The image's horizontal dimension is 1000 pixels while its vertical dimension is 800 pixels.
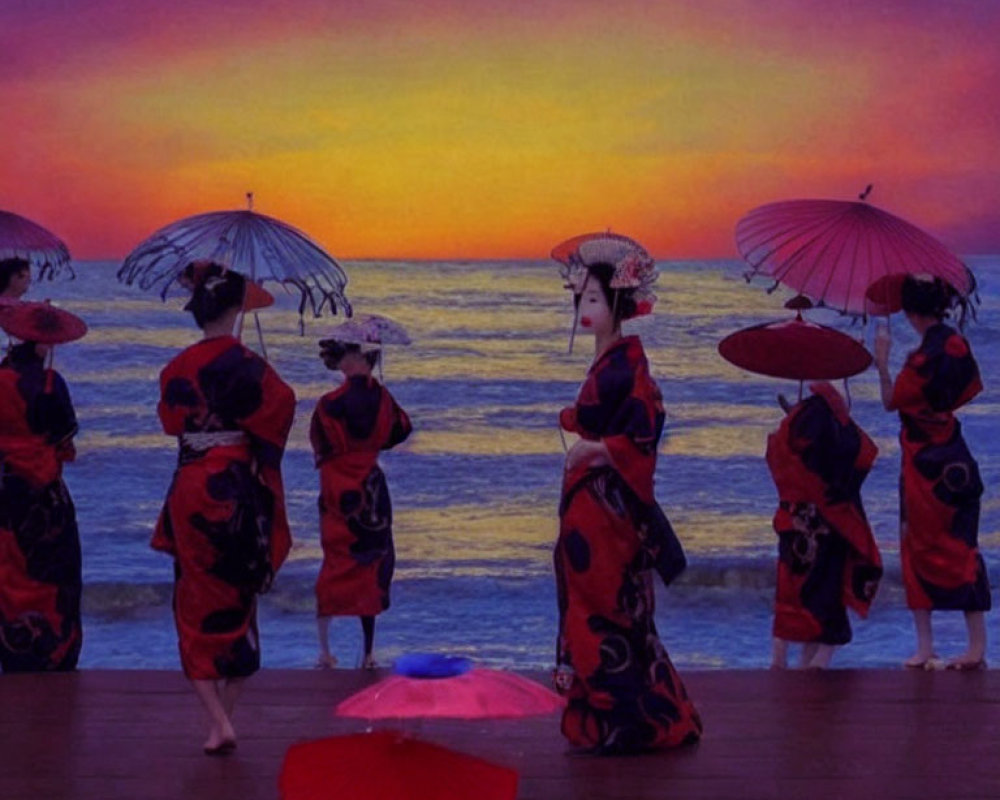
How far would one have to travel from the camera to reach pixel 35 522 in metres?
7.59

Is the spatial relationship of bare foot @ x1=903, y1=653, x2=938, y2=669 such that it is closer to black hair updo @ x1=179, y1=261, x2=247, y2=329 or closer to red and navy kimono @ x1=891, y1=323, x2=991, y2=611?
red and navy kimono @ x1=891, y1=323, x2=991, y2=611

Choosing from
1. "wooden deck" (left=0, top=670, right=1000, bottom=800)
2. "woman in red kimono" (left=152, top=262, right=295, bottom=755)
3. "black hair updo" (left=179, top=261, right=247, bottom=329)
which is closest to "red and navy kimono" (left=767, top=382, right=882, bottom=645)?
"wooden deck" (left=0, top=670, right=1000, bottom=800)

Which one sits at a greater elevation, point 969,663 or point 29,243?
point 29,243

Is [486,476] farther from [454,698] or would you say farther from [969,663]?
[454,698]

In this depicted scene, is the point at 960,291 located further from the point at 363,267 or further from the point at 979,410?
the point at 363,267

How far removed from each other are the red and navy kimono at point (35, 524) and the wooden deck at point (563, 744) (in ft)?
1.70

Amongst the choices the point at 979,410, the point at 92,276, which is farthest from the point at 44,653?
the point at 92,276

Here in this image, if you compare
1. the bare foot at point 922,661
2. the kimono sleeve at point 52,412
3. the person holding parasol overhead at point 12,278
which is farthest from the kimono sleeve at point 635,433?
the person holding parasol overhead at point 12,278

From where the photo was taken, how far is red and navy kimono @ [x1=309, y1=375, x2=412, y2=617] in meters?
7.95

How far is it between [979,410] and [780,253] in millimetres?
18764

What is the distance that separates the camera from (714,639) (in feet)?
38.5

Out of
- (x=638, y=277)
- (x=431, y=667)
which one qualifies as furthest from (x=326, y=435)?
(x=431, y=667)

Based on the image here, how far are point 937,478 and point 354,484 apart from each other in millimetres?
2309

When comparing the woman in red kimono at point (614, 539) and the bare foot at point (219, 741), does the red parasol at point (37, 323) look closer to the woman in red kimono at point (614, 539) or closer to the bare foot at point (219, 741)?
the bare foot at point (219, 741)
